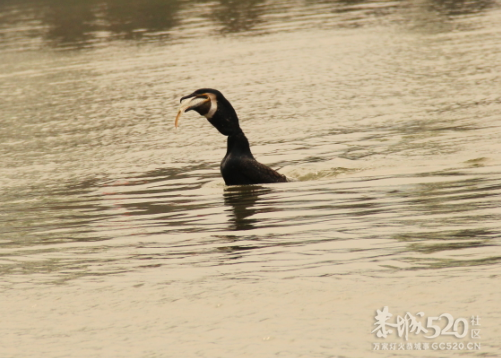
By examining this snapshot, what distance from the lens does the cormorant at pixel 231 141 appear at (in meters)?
10.0

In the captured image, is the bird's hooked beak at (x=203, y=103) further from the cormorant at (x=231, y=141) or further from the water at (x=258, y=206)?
the water at (x=258, y=206)

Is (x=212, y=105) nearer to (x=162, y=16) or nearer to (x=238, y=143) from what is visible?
(x=238, y=143)

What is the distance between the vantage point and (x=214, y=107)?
1009 cm

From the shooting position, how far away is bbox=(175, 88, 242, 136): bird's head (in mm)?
9961

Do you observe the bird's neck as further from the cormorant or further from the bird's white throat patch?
the bird's white throat patch

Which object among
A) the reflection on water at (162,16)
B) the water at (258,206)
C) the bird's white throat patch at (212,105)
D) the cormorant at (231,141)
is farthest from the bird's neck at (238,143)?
the reflection on water at (162,16)

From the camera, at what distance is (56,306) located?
Result: 19.7ft

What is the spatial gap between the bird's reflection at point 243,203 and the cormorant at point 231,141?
0.45ft

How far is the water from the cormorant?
35 cm

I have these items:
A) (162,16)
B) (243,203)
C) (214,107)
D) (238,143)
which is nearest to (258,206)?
(243,203)

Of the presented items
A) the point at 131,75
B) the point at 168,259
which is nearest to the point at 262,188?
the point at 168,259

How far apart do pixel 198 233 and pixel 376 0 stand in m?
38.3

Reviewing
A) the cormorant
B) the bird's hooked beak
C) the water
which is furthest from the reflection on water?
the bird's hooked beak

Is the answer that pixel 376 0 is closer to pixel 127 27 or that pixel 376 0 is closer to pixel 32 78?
pixel 127 27
